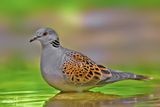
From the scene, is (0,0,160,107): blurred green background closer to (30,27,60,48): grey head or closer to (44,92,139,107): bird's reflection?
(30,27,60,48): grey head

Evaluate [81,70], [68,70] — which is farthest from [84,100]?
[81,70]

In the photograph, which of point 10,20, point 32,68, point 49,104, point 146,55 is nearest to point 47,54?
point 49,104

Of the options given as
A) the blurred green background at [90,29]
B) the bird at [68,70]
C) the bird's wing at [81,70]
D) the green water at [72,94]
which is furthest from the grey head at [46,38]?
the blurred green background at [90,29]

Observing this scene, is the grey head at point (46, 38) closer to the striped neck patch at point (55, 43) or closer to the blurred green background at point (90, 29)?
the striped neck patch at point (55, 43)

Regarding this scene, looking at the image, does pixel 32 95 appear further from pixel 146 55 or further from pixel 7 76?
pixel 146 55

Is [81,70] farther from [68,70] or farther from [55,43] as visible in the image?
[55,43]

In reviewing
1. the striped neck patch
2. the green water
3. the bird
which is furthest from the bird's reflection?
the striped neck patch
